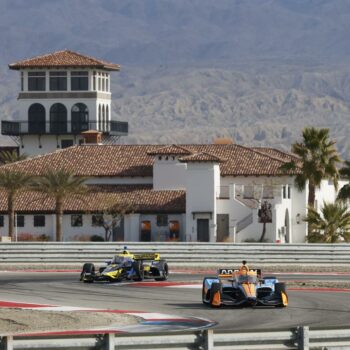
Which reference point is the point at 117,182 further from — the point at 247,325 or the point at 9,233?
the point at 247,325

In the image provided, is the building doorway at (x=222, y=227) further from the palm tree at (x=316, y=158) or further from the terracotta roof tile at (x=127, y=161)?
the palm tree at (x=316, y=158)

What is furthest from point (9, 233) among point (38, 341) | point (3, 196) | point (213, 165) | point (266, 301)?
point (38, 341)

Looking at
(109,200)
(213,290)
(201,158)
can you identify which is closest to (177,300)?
(213,290)

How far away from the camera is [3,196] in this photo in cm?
8300

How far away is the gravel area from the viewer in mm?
28812

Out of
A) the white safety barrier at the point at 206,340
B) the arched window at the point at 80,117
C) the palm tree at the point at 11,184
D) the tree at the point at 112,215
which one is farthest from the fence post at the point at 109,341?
the arched window at the point at 80,117

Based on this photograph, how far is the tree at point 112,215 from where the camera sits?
79.8m

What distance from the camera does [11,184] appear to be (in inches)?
3051

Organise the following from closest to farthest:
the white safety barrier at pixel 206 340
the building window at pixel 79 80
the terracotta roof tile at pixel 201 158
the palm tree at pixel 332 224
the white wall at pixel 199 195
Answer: the white safety barrier at pixel 206 340
the palm tree at pixel 332 224
the white wall at pixel 199 195
the terracotta roof tile at pixel 201 158
the building window at pixel 79 80

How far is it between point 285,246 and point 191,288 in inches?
477

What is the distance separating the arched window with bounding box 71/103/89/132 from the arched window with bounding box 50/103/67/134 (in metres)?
0.74

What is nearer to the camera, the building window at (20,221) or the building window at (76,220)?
the building window at (76,220)

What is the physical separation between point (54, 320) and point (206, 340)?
9918 millimetres

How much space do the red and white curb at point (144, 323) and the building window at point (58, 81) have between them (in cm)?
8527
